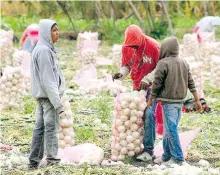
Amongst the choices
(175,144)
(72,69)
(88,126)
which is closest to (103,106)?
(88,126)

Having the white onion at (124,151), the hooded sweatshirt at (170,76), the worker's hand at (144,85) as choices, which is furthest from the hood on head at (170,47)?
the white onion at (124,151)

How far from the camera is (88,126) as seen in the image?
8.77 meters

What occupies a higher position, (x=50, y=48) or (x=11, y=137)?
(x=50, y=48)

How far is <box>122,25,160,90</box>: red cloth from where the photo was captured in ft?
23.1

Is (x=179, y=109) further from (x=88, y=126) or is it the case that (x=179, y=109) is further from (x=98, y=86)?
(x=98, y=86)

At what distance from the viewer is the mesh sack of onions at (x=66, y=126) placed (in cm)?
720

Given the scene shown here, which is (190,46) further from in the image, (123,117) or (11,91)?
(123,117)

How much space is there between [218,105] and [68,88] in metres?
2.91

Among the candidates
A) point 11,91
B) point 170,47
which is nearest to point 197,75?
point 11,91

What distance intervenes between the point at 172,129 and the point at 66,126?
1.18 metres

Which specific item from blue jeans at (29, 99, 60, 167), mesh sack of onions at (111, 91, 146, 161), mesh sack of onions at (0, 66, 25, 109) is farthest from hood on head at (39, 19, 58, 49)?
mesh sack of onions at (0, 66, 25, 109)

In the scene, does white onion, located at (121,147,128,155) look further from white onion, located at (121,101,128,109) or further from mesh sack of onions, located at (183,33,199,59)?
mesh sack of onions, located at (183,33,199,59)

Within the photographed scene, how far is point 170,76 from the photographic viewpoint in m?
6.67

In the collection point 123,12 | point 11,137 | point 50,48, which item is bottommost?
point 11,137
